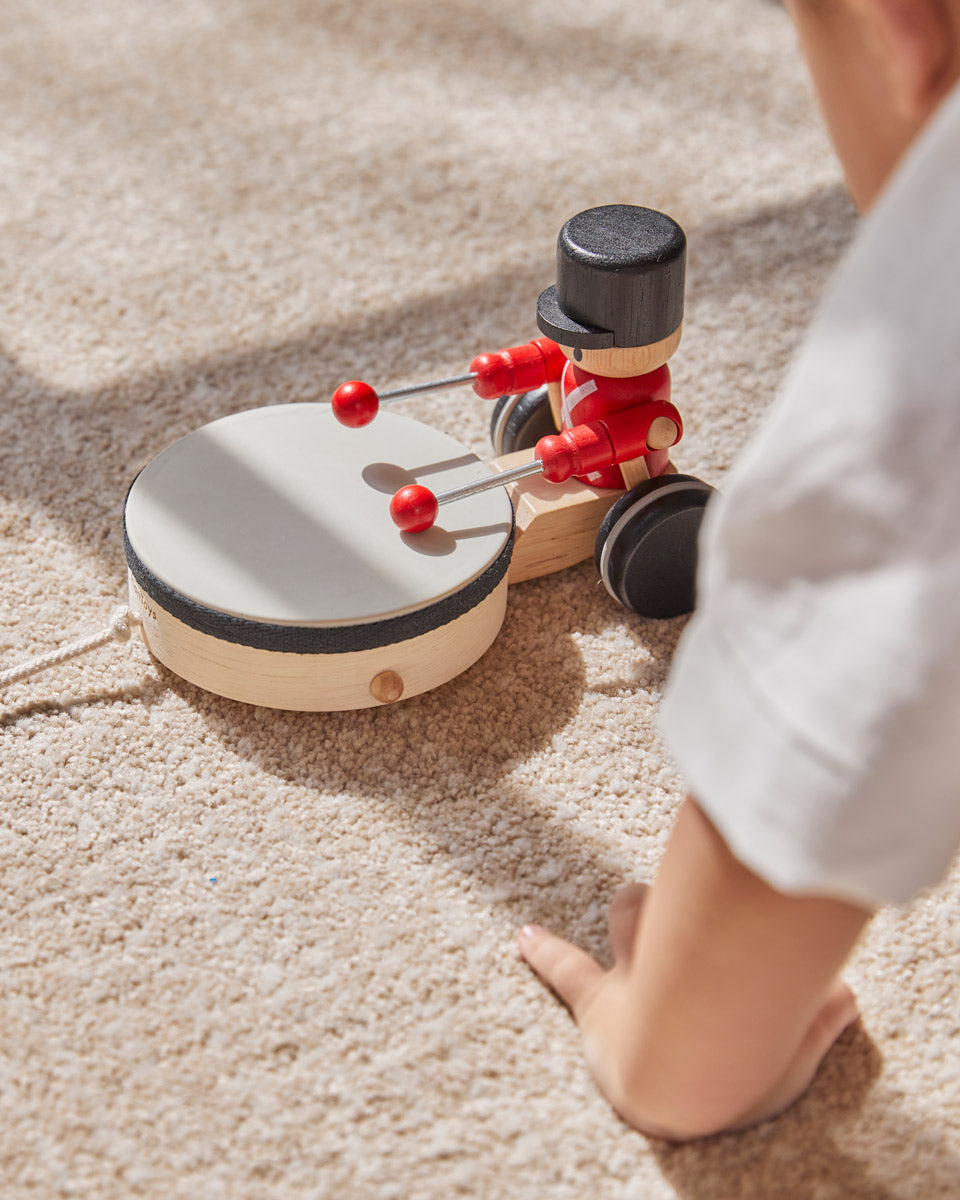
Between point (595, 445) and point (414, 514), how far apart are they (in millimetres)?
156

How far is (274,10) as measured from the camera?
194 cm

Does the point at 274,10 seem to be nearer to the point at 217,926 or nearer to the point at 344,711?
the point at 344,711

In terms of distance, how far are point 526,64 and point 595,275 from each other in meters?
1.08

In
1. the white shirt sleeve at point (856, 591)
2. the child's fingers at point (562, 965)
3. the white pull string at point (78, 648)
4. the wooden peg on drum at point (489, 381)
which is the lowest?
the child's fingers at point (562, 965)

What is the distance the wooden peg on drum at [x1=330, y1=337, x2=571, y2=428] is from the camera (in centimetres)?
98

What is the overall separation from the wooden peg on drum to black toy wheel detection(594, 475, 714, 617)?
138 millimetres

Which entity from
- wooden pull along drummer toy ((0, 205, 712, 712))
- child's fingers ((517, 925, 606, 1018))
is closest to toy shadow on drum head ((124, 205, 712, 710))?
wooden pull along drummer toy ((0, 205, 712, 712))

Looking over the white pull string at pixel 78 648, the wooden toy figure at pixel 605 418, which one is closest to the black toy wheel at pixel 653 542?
the wooden toy figure at pixel 605 418

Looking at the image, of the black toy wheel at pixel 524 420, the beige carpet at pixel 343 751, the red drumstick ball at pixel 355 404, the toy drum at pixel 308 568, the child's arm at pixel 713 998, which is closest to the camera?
the child's arm at pixel 713 998

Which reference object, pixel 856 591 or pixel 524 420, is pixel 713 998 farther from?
pixel 524 420

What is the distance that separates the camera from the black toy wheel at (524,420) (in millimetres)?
1092

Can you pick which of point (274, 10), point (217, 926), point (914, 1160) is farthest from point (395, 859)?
point (274, 10)

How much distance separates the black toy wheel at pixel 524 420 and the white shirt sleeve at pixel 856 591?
599mm

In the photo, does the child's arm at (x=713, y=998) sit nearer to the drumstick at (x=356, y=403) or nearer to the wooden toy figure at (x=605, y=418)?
the wooden toy figure at (x=605, y=418)
